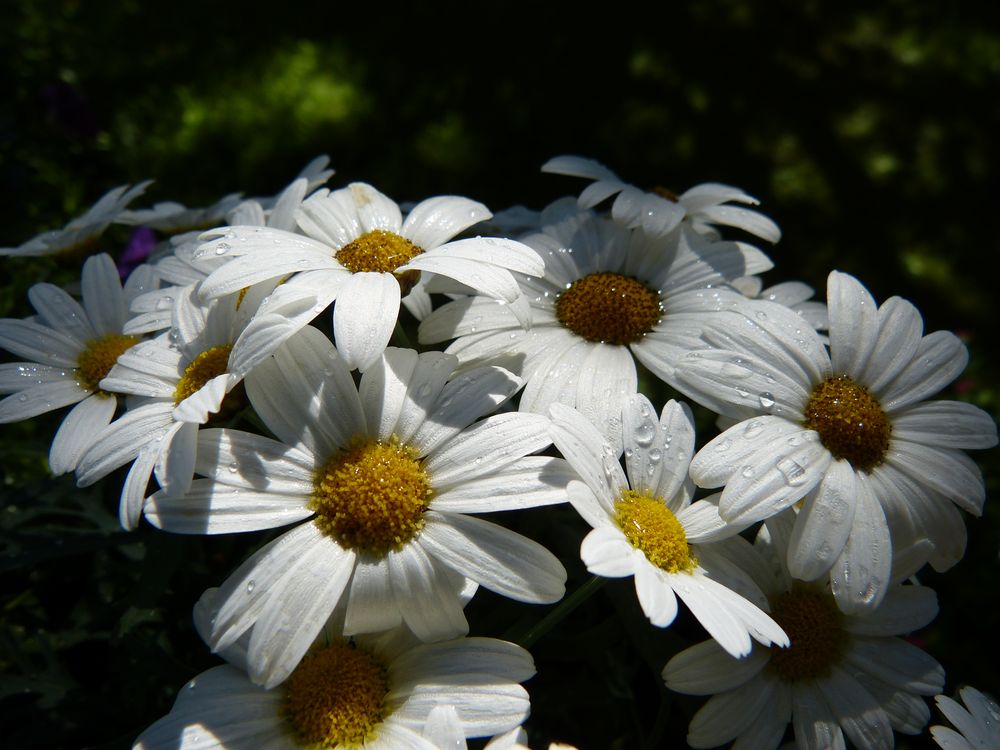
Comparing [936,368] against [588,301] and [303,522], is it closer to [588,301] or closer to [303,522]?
[588,301]

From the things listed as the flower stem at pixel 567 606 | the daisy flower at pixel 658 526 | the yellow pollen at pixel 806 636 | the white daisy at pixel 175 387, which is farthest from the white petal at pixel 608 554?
the white daisy at pixel 175 387

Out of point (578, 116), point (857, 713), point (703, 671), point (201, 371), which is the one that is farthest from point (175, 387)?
point (578, 116)

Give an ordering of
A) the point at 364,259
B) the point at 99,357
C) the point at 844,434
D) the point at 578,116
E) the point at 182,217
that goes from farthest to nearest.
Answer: the point at 578,116 → the point at 182,217 → the point at 99,357 → the point at 364,259 → the point at 844,434

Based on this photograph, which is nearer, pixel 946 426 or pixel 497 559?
pixel 497 559

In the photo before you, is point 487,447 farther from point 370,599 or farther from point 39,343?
point 39,343

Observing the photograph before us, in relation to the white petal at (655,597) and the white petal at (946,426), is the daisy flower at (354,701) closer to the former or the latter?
the white petal at (655,597)

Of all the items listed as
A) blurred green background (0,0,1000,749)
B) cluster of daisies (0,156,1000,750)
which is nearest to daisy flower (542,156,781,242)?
cluster of daisies (0,156,1000,750)

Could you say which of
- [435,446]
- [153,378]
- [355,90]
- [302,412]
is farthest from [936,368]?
[355,90]

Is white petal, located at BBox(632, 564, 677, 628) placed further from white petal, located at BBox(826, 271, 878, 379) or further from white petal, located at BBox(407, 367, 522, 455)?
white petal, located at BBox(826, 271, 878, 379)
